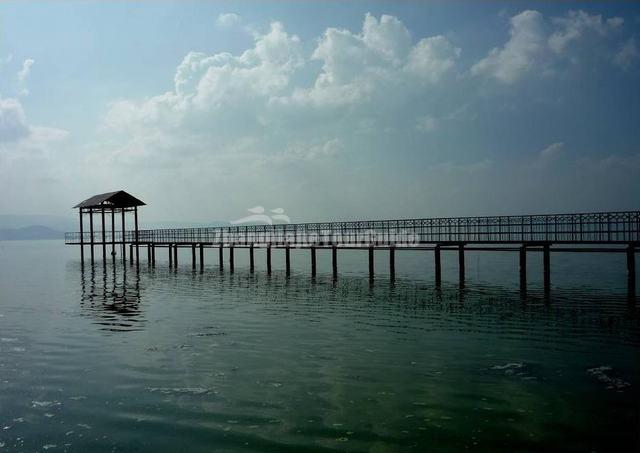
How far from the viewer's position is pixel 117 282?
33.9 meters

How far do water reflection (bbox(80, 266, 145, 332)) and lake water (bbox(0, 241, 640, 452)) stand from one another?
192mm

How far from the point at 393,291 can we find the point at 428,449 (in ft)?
65.1

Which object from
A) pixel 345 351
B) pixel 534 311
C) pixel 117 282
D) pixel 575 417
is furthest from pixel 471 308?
pixel 117 282

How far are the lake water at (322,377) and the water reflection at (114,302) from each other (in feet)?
0.63

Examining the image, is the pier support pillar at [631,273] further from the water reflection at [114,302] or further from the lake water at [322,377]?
the water reflection at [114,302]

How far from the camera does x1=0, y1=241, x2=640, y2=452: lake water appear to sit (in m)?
7.98

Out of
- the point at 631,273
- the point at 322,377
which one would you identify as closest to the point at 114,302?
the point at 322,377

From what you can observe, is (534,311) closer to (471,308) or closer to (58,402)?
(471,308)

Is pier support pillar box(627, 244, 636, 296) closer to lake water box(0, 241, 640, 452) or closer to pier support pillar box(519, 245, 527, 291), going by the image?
lake water box(0, 241, 640, 452)

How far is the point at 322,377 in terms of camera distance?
11.0 m

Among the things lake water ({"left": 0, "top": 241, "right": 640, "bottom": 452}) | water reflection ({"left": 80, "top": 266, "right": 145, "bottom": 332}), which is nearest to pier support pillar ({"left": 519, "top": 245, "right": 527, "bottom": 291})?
lake water ({"left": 0, "top": 241, "right": 640, "bottom": 452})

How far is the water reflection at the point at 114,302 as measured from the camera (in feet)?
59.3

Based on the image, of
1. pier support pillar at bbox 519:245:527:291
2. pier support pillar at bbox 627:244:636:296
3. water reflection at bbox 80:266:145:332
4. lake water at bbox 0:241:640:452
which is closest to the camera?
lake water at bbox 0:241:640:452

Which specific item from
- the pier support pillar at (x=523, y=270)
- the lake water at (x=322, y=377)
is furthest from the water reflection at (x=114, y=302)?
the pier support pillar at (x=523, y=270)
